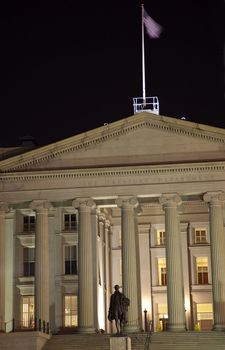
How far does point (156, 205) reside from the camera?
212 feet

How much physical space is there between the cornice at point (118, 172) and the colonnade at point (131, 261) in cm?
172

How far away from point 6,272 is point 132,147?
13.3 m

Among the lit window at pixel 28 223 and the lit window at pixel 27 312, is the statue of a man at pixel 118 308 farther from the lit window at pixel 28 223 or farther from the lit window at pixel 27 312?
Result: the lit window at pixel 28 223

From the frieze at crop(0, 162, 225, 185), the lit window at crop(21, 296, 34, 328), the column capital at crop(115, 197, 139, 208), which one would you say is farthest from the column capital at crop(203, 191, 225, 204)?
the lit window at crop(21, 296, 34, 328)

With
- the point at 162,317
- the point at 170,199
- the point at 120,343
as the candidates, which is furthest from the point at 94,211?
the point at 120,343

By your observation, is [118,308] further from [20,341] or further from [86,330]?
[86,330]

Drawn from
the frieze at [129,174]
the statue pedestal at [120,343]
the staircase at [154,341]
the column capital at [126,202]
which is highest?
the frieze at [129,174]

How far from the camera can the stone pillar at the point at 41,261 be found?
54688 millimetres

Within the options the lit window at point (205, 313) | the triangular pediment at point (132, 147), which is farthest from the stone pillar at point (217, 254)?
the lit window at point (205, 313)

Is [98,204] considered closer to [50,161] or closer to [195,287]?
[50,161]

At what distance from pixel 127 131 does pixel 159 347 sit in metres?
16.4

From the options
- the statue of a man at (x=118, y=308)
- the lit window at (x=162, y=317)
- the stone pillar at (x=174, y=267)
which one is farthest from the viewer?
the lit window at (x=162, y=317)

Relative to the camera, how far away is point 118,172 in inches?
2203

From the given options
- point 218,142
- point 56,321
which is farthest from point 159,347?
point 218,142
